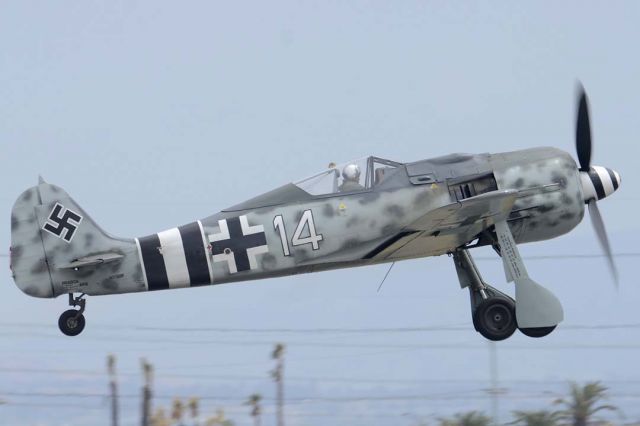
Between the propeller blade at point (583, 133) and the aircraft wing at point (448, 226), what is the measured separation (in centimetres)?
186

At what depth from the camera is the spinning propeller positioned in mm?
18547

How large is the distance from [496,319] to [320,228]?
273 cm

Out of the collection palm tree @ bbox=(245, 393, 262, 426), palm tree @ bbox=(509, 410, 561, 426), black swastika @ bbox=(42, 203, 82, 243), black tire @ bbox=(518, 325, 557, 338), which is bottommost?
palm tree @ bbox=(509, 410, 561, 426)

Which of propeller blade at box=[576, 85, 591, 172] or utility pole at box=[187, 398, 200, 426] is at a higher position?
propeller blade at box=[576, 85, 591, 172]

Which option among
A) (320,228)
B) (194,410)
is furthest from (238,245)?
(194,410)

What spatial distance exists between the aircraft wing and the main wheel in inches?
37.4

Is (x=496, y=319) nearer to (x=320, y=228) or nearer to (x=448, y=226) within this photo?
(x=448, y=226)

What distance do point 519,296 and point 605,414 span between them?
14401 mm

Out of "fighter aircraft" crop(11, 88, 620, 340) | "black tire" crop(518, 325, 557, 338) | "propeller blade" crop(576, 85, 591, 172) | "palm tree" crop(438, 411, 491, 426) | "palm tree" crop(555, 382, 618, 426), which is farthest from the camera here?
"palm tree" crop(555, 382, 618, 426)

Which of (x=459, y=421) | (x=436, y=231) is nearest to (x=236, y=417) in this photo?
(x=459, y=421)

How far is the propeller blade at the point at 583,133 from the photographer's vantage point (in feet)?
62.5

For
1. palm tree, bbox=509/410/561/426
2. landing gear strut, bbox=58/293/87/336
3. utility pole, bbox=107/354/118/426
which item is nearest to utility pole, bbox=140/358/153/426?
utility pole, bbox=107/354/118/426

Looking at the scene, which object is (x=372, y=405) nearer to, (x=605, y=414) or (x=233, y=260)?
(x=605, y=414)

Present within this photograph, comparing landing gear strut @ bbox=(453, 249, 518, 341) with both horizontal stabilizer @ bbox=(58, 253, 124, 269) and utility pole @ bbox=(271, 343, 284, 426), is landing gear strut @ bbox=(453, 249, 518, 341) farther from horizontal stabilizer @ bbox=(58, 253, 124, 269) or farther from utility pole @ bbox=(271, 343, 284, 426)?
utility pole @ bbox=(271, 343, 284, 426)
